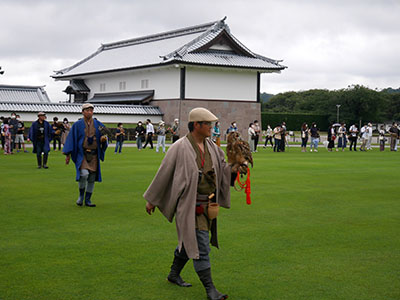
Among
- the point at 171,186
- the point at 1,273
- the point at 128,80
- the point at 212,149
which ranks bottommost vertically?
the point at 1,273

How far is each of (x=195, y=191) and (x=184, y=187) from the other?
0.38ft

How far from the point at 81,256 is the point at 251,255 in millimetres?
2166

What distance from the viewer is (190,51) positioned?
45000 millimetres

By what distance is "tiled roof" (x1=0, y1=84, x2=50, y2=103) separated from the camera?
50.4 metres

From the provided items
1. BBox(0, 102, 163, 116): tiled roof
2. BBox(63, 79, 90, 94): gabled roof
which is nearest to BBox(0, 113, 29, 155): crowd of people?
BBox(0, 102, 163, 116): tiled roof

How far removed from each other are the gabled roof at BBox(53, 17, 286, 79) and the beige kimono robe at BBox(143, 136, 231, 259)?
3825 centimetres

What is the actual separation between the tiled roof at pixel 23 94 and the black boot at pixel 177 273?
1836 inches

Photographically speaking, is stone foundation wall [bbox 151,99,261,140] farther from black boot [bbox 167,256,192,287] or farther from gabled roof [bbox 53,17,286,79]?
black boot [bbox 167,256,192,287]

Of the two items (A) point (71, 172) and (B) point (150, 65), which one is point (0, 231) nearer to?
(A) point (71, 172)

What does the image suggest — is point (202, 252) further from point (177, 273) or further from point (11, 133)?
point (11, 133)

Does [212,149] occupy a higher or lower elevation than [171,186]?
higher

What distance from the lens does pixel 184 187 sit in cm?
557

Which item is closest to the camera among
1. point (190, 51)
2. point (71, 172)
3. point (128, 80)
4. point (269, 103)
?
point (71, 172)

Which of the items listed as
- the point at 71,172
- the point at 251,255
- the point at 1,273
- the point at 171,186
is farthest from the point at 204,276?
the point at 71,172
